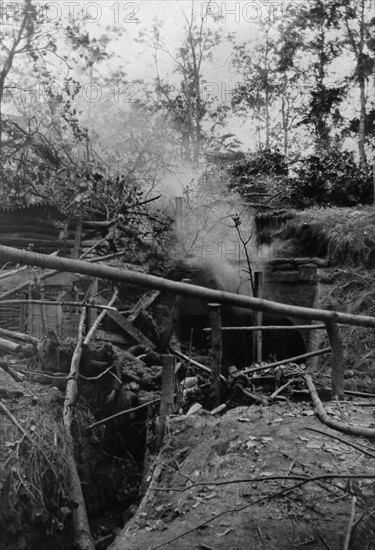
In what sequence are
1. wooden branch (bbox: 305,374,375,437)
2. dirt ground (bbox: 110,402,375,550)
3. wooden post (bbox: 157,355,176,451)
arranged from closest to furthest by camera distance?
dirt ground (bbox: 110,402,375,550) < wooden branch (bbox: 305,374,375,437) < wooden post (bbox: 157,355,176,451)

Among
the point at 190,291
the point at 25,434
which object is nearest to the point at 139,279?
the point at 190,291

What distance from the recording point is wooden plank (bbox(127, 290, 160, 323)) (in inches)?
438

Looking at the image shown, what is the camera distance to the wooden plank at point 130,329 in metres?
10.5

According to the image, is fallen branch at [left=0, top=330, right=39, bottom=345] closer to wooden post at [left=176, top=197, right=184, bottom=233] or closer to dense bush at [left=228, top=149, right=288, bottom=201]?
wooden post at [left=176, top=197, right=184, bottom=233]

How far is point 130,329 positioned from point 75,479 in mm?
6463

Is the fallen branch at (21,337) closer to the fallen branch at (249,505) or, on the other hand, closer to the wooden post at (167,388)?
the wooden post at (167,388)

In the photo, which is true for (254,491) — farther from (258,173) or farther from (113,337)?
(258,173)

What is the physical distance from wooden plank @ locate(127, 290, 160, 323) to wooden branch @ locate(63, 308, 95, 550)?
18.1 ft

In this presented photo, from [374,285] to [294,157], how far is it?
7.57 m

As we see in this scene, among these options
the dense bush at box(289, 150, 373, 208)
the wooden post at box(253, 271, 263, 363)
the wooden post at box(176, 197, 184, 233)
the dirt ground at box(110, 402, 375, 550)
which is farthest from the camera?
the wooden post at box(176, 197, 184, 233)

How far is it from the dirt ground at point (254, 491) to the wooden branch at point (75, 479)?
4.79 ft

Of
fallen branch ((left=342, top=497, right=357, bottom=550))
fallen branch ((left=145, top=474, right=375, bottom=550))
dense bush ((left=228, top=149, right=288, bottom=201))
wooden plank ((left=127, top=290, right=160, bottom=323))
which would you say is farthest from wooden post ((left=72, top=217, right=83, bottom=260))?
fallen branch ((left=342, top=497, right=357, bottom=550))

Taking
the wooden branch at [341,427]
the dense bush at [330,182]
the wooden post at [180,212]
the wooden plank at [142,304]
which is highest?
the dense bush at [330,182]

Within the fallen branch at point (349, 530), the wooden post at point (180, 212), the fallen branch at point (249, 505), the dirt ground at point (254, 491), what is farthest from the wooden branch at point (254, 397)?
the wooden post at point (180, 212)
